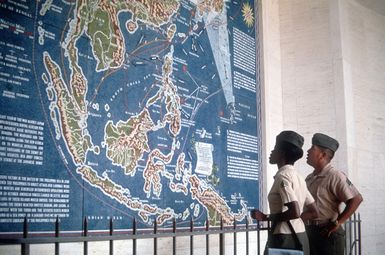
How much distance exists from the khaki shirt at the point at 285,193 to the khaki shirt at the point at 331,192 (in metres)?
0.92

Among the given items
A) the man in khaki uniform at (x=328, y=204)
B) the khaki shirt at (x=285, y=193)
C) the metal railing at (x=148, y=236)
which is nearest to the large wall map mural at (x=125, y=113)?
the metal railing at (x=148, y=236)

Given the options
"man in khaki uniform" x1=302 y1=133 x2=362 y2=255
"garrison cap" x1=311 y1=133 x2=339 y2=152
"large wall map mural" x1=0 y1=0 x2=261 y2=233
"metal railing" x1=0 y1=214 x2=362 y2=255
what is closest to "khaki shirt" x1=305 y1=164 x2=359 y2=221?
"man in khaki uniform" x1=302 y1=133 x2=362 y2=255

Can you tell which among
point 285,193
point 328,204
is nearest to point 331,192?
point 328,204

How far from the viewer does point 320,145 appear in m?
4.98

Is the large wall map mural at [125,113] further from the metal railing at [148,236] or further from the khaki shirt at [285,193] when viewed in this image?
the khaki shirt at [285,193]

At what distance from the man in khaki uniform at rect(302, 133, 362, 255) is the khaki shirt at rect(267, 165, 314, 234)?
0.90m

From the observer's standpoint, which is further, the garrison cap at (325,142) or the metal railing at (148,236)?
the garrison cap at (325,142)

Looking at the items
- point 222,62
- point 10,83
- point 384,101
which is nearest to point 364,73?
point 384,101

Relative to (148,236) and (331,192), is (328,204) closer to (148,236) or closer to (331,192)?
(331,192)

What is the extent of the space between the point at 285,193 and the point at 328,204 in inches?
48.4

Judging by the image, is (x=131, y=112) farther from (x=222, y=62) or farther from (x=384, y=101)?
(x=384, y=101)

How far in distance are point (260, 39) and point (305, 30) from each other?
93 cm

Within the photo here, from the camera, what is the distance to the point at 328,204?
4.83 meters

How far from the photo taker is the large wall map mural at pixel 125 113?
3.68m
